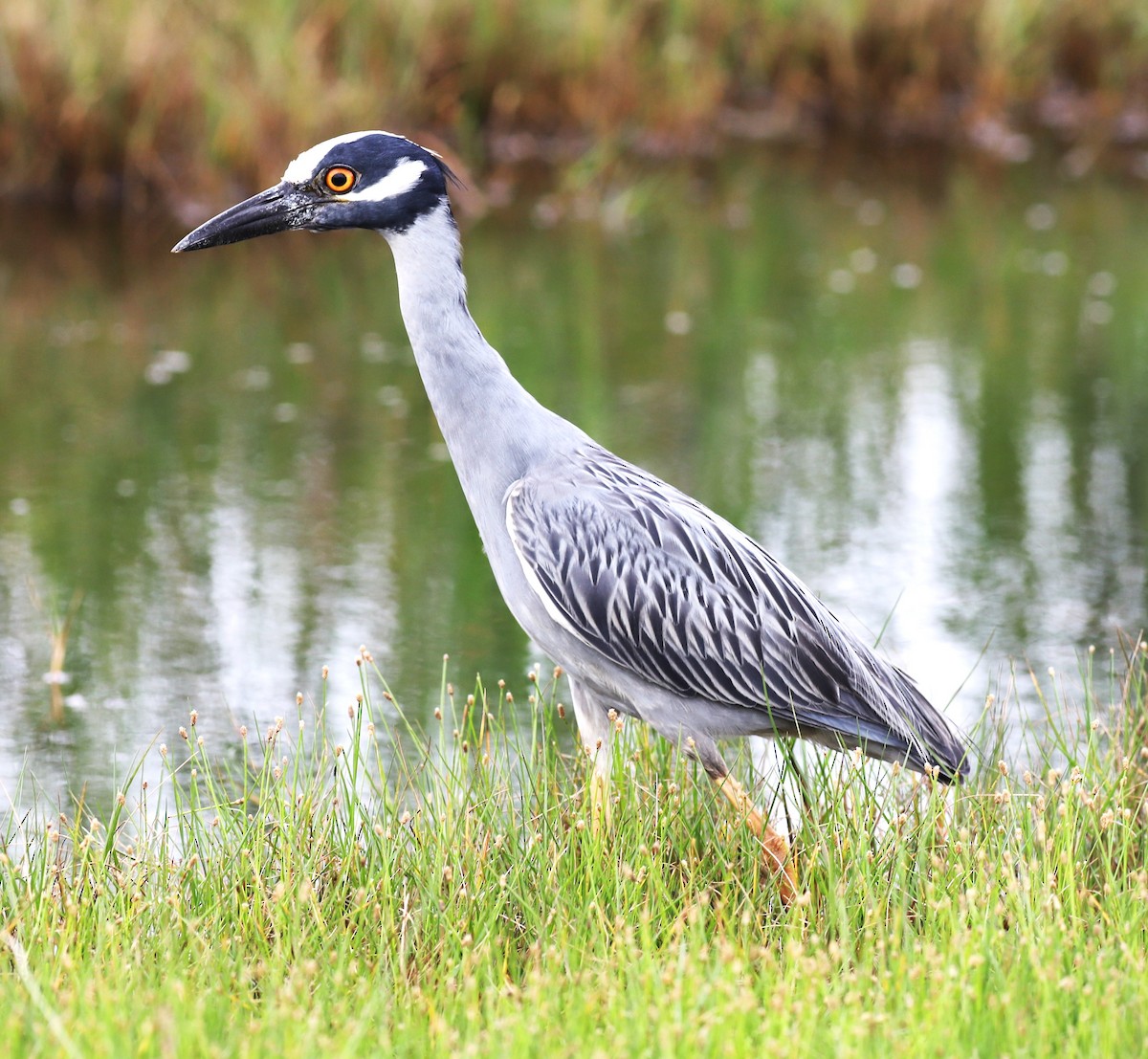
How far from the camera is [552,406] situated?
29.9 ft

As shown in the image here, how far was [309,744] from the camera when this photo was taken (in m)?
5.66

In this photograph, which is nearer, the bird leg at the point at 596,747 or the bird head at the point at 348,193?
the bird leg at the point at 596,747

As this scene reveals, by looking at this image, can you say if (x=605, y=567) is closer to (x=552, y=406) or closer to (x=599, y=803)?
(x=599, y=803)

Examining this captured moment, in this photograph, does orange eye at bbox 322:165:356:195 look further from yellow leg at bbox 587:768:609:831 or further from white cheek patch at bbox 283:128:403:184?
yellow leg at bbox 587:768:609:831

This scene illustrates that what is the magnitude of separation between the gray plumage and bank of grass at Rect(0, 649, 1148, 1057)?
17cm

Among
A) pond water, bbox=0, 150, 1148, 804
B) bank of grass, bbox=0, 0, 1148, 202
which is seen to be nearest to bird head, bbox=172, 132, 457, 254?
pond water, bbox=0, 150, 1148, 804

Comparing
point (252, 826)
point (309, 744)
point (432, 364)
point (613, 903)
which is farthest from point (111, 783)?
point (613, 903)

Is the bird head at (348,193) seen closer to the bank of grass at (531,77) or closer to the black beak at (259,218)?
the black beak at (259,218)

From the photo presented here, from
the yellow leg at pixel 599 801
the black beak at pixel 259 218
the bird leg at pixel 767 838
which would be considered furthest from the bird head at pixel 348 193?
the bird leg at pixel 767 838

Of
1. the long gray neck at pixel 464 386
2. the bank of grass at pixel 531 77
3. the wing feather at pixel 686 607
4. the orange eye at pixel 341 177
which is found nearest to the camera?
the wing feather at pixel 686 607

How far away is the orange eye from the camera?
4648mm

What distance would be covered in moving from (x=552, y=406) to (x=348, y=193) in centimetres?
447

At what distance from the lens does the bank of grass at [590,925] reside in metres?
3.09

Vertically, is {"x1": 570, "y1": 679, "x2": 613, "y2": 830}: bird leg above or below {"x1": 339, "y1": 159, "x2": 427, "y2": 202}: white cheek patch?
below
